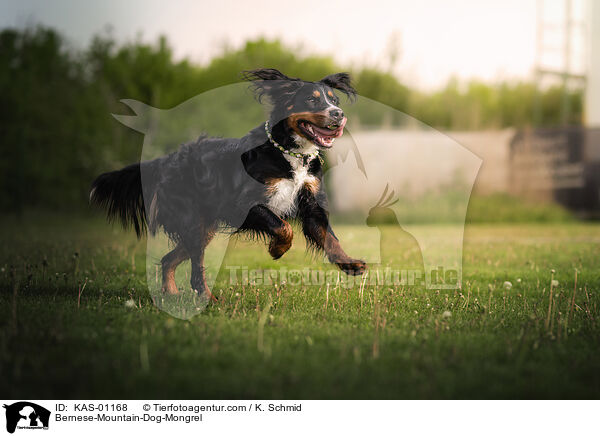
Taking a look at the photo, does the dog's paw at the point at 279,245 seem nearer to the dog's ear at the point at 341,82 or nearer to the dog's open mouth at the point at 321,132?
the dog's open mouth at the point at 321,132

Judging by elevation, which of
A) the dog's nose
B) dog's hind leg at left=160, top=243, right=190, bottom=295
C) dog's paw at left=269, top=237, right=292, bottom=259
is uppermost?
the dog's nose

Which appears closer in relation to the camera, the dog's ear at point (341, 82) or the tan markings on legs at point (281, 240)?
the tan markings on legs at point (281, 240)

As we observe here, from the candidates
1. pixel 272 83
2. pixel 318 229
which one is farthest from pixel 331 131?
pixel 318 229

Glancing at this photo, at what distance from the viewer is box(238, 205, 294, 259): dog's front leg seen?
3707 millimetres

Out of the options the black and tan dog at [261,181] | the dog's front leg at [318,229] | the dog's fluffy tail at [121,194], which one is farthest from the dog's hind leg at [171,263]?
the dog's front leg at [318,229]

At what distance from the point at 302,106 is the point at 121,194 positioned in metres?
1.75

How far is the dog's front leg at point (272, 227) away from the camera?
371 centimetres

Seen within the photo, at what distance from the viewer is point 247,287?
4535 mm

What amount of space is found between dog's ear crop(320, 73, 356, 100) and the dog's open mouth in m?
0.52

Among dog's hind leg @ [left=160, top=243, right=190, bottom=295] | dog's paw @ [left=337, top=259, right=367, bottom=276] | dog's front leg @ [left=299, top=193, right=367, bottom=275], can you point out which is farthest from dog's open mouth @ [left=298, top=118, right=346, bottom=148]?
dog's hind leg @ [left=160, top=243, right=190, bottom=295]

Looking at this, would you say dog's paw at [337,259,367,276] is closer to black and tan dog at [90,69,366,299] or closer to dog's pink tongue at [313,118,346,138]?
black and tan dog at [90,69,366,299]

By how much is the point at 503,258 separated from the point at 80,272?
4842 millimetres

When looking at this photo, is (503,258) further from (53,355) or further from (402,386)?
(53,355)
